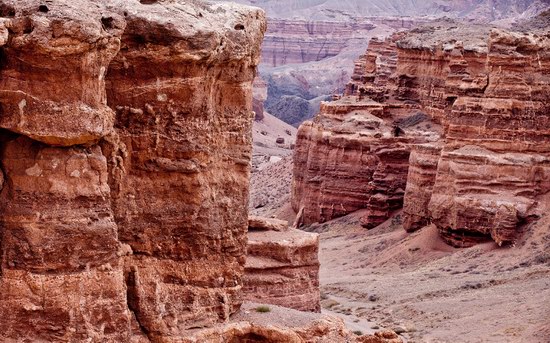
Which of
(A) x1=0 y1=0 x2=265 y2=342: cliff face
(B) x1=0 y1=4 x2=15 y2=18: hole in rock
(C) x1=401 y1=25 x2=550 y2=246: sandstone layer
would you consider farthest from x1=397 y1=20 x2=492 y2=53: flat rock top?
(B) x1=0 y1=4 x2=15 y2=18: hole in rock

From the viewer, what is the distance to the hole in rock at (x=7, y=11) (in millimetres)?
16594

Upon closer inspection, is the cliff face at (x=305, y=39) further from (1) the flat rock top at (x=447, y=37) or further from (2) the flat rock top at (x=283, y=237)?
(2) the flat rock top at (x=283, y=237)

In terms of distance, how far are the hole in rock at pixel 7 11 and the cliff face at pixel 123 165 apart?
16 mm

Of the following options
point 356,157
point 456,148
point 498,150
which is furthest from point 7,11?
point 356,157

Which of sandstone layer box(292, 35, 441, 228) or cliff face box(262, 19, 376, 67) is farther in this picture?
cliff face box(262, 19, 376, 67)

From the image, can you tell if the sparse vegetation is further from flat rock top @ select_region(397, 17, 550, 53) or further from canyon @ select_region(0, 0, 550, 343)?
flat rock top @ select_region(397, 17, 550, 53)

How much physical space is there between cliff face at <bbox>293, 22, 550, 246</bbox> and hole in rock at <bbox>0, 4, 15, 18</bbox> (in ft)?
105

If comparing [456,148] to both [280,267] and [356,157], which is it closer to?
[356,157]

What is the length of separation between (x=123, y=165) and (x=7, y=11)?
3.09m

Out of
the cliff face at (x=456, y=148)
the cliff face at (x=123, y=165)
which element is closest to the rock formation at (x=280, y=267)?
the cliff face at (x=123, y=165)

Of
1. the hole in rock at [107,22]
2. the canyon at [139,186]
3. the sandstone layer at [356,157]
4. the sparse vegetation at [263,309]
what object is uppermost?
the hole in rock at [107,22]

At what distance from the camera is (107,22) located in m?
17.4

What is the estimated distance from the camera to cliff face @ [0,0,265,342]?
16.8 meters

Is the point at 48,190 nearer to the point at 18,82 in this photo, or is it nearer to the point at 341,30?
the point at 18,82
